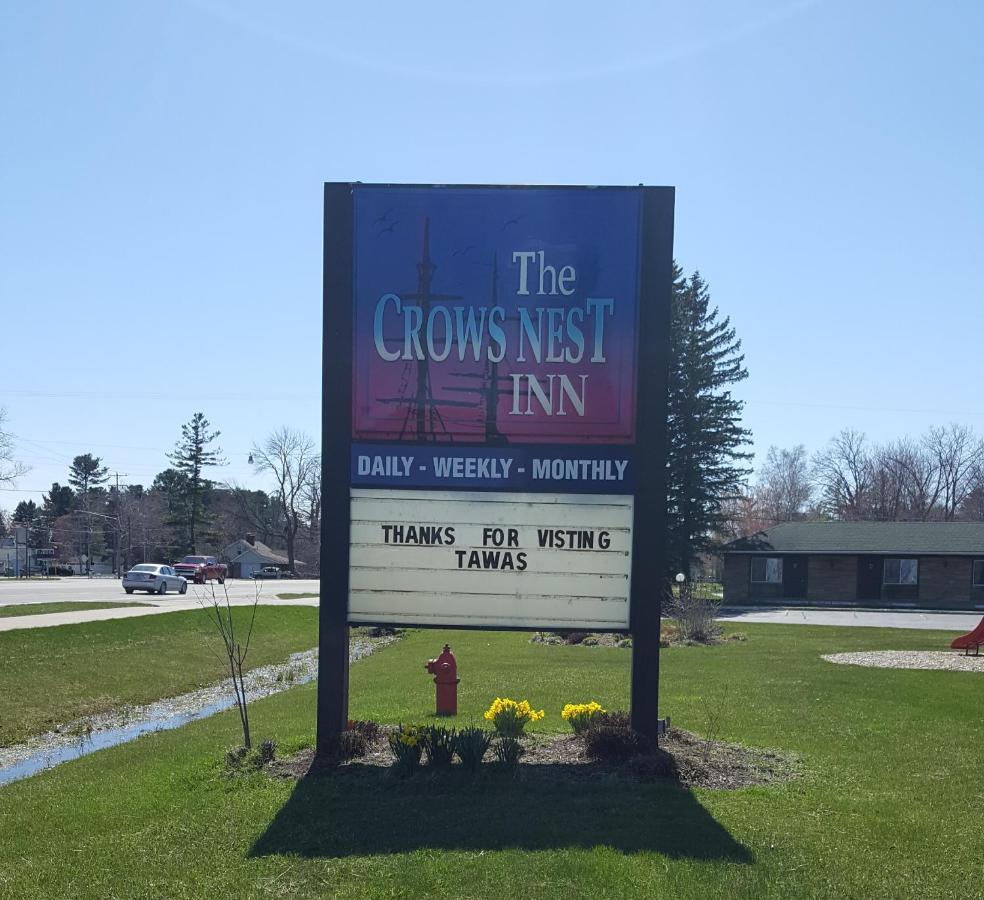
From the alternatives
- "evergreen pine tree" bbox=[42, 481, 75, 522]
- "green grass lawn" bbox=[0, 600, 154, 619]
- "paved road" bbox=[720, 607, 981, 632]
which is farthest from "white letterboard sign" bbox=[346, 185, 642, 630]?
"evergreen pine tree" bbox=[42, 481, 75, 522]

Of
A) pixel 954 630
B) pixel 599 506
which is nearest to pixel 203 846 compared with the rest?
pixel 599 506

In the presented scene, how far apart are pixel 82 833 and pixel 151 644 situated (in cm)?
1840

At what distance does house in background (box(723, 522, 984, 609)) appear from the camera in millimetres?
46062

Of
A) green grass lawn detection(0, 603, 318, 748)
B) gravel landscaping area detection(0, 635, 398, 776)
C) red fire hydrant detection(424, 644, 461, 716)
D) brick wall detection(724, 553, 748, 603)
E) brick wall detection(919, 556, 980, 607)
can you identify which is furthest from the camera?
brick wall detection(724, 553, 748, 603)

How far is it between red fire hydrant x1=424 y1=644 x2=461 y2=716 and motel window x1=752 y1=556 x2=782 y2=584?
126 ft

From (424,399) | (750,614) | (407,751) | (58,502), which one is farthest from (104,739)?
(58,502)

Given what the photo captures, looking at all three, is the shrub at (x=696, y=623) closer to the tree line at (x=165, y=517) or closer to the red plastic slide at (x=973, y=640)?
the red plastic slide at (x=973, y=640)

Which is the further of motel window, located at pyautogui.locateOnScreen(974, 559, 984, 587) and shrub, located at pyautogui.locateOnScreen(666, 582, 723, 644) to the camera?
motel window, located at pyautogui.locateOnScreen(974, 559, 984, 587)

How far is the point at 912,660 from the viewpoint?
2175cm

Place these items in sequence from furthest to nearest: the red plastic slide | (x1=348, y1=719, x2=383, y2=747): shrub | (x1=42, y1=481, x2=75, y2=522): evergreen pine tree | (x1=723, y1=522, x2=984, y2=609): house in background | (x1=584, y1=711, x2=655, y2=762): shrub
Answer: (x1=42, y1=481, x2=75, y2=522): evergreen pine tree < (x1=723, y1=522, x2=984, y2=609): house in background < the red plastic slide < (x1=348, y1=719, x2=383, y2=747): shrub < (x1=584, y1=711, x2=655, y2=762): shrub

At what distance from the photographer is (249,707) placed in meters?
16.5

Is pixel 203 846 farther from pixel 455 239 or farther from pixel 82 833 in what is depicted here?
pixel 455 239

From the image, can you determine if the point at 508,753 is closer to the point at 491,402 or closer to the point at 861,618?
the point at 491,402

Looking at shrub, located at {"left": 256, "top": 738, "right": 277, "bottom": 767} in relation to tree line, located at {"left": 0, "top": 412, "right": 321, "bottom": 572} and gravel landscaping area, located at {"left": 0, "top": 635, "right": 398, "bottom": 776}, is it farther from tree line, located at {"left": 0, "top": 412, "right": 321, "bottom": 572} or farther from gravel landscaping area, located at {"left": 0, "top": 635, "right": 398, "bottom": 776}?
tree line, located at {"left": 0, "top": 412, "right": 321, "bottom": 572}
